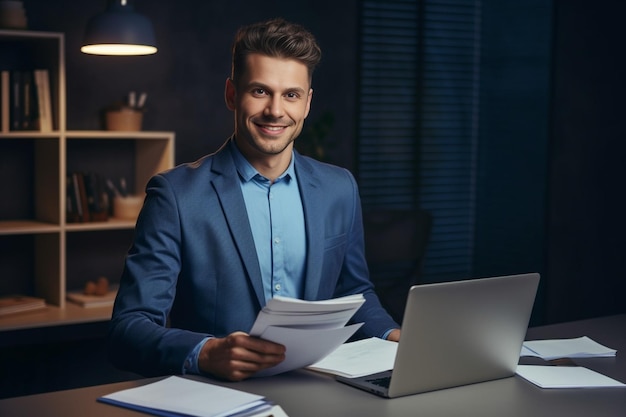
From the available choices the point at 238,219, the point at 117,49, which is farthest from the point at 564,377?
the point at 117,49

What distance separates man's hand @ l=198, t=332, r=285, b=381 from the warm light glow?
2278 millimetres

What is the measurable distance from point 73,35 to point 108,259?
119cm

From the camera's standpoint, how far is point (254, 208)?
2.37m

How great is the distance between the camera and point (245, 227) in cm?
227

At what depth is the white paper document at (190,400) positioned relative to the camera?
1602 mm

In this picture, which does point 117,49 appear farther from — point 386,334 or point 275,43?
point 386,334

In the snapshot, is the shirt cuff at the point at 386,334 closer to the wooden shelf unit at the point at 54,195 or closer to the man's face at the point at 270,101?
the man's face at the point at 270,101

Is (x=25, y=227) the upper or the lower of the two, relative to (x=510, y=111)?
lower

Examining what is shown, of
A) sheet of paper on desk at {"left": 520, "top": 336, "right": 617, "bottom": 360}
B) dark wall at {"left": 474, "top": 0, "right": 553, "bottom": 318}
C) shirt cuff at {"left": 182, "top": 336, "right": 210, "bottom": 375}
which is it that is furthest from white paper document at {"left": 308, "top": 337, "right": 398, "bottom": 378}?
dark wall at {"left": 474, "top": 0, "right": 553, "bottom": 318}

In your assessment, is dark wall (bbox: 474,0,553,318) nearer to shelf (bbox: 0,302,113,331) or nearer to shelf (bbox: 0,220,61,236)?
shelf (bbox: 0,302,113,331)

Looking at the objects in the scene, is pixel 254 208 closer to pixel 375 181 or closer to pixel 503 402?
pixel 503 402

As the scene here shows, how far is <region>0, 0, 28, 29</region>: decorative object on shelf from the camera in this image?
3982mm

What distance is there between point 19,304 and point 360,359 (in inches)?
101

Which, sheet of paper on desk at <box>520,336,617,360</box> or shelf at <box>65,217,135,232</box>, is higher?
shelf at <box>65,217,135,232</box>
